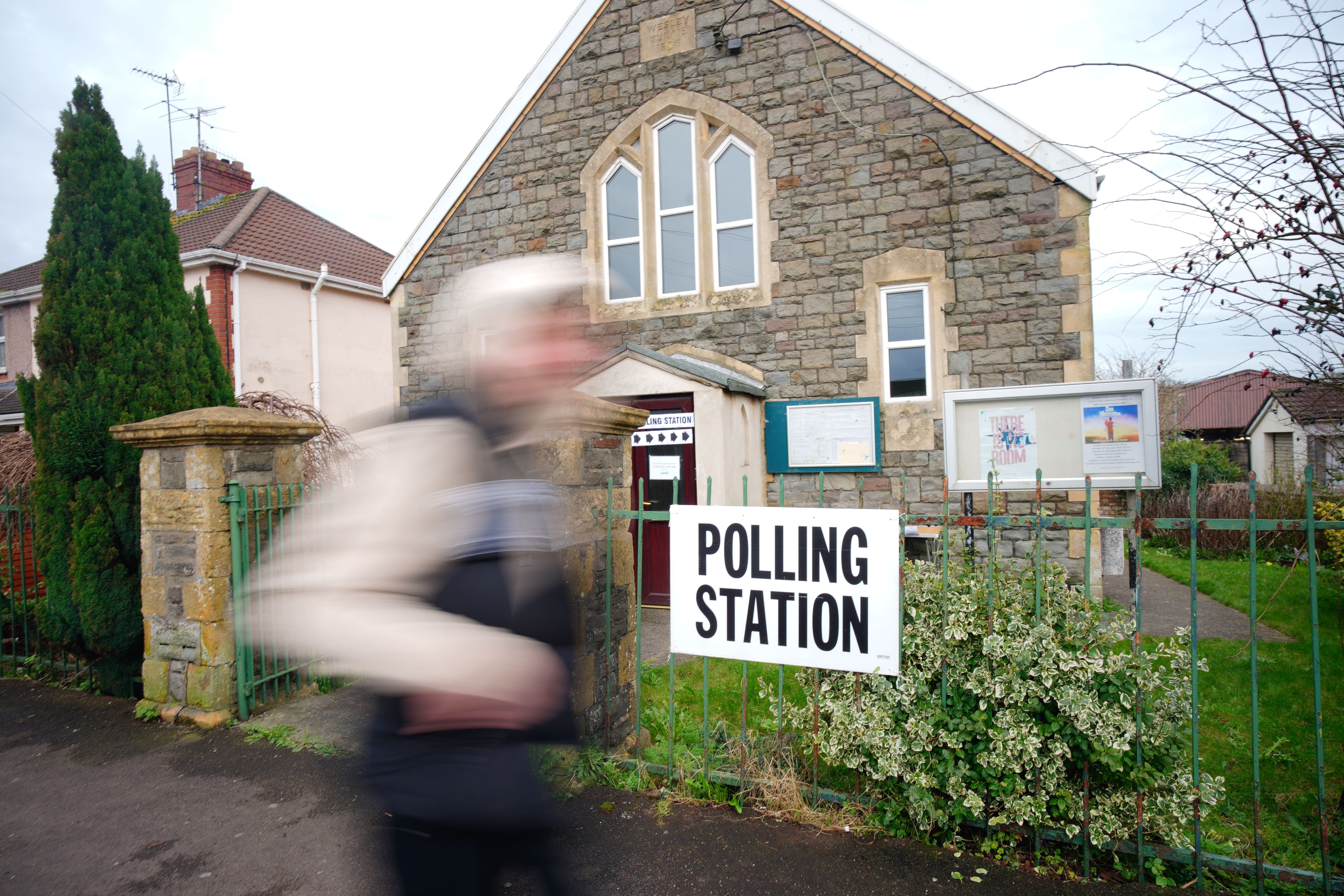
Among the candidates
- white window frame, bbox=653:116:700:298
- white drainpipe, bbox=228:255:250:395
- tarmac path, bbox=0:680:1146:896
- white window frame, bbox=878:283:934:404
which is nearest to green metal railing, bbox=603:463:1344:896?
tarmac path, bbox=0:680:1146:896

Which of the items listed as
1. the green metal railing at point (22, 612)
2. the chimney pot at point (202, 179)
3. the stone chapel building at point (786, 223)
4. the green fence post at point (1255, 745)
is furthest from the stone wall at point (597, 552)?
the chimney pot at point (202, 179)

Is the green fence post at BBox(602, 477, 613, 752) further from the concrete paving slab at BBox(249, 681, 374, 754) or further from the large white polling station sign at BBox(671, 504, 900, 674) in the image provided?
the concrete paving slab at BBox(249, 681, 374, 754)

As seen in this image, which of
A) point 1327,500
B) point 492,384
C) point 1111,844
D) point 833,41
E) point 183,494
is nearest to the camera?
point 492,384

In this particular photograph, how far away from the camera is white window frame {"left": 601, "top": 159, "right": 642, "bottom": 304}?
9.84 metres

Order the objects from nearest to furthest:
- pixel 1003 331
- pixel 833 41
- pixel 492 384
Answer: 1. pixel 492 384
2. pixel 1003 331
3. pixel 833 41

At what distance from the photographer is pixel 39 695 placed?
5.42m

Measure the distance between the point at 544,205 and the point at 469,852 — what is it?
964 centimetres

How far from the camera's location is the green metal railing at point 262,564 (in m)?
4.69

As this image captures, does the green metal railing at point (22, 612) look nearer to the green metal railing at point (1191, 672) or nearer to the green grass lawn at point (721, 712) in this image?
the green grass lawn at point (721, 712)

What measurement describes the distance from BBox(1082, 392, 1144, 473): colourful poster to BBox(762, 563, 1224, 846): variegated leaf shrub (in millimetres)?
3227

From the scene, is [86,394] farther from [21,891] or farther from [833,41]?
[833,41]

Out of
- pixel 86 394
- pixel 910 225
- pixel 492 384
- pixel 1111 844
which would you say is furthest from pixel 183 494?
pixel 910 225

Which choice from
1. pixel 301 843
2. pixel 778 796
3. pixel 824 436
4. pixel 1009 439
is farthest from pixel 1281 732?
pixel 301 843

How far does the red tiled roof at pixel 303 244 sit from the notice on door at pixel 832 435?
39.7ft
